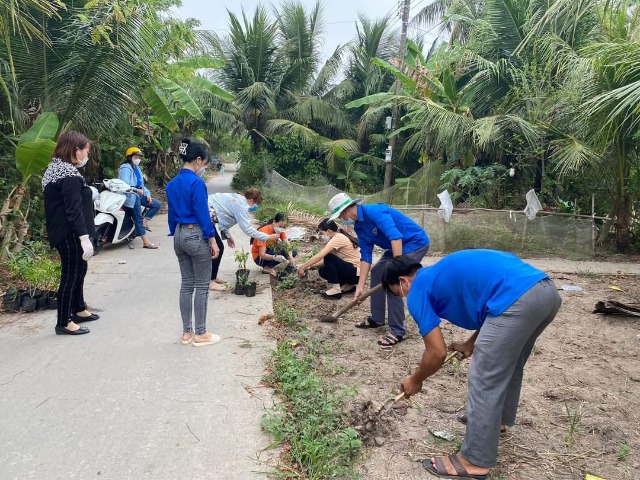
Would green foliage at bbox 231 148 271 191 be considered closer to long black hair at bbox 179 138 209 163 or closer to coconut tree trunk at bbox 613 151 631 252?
A: coconut tree trunk at bbox 613 151 631 252

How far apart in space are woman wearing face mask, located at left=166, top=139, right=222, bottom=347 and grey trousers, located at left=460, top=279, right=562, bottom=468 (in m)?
2.41

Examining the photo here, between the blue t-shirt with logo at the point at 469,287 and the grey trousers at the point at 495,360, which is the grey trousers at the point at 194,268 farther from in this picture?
the grey trousers at the point at 495,360

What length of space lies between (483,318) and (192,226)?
249 cm

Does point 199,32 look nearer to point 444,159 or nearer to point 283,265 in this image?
point 444,159

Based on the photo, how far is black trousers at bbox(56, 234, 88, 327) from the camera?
427cm

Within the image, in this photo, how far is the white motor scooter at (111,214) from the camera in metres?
7.63

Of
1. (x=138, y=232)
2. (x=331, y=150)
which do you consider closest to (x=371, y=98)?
(x=331, y=150)

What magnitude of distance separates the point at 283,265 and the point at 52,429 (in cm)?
409

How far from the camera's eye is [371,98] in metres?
16.0

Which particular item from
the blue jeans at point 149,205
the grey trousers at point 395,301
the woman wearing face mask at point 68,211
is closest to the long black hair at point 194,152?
the woman wearing face mask at point 68,211

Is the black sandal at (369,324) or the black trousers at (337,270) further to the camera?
the black trousers at (337,270)

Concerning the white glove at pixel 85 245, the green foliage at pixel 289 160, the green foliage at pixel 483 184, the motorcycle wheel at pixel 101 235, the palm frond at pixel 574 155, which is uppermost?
the green foliage at pixel 289 160

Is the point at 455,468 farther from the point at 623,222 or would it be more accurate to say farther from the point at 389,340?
the point at 623,222

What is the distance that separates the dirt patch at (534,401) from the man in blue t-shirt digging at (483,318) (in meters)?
0.26
